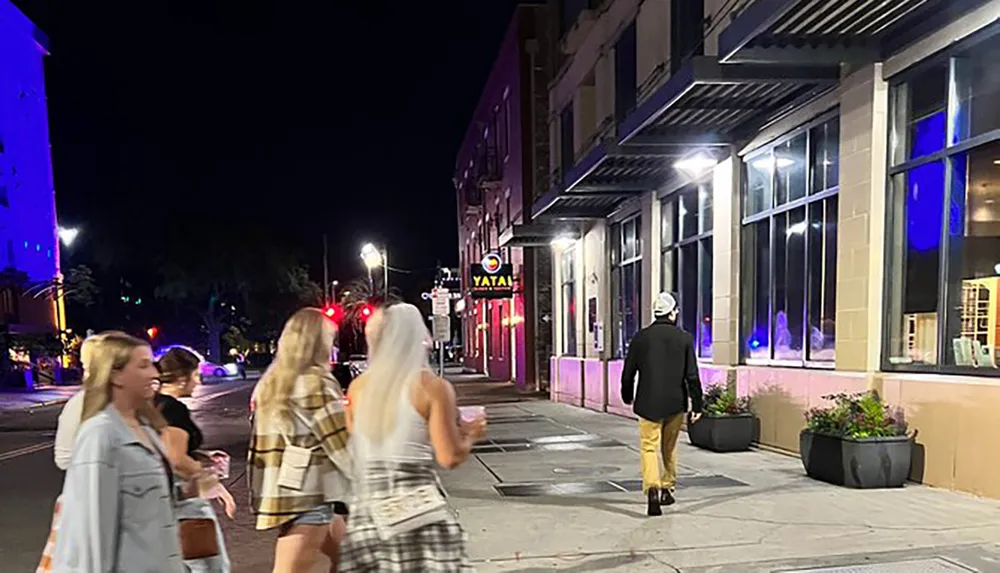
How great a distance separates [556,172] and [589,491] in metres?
14.7

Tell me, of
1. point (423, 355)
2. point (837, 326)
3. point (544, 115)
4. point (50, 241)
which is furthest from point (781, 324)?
point (50, 241)

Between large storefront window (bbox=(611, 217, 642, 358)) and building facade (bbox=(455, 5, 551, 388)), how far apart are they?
13.2 ft

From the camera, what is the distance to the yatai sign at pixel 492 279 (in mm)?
24688

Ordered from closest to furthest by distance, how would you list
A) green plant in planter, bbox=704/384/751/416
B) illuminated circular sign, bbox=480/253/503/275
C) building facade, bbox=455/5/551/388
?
green plant in planter, bbox=704/384/751/416
building facade, bbox=455/5/551/388
illuminated circular sign, bbox=480/253/503/275

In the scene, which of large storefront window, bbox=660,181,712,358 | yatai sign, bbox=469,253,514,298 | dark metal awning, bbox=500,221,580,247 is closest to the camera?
large storefront window, bbox=660,181,712,358

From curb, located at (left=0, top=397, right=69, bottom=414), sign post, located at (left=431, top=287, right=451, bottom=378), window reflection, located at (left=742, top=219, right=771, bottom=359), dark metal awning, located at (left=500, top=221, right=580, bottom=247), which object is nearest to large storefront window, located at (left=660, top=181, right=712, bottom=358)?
window reflection, located at (left=742, top=219, right=771, bottom=359)

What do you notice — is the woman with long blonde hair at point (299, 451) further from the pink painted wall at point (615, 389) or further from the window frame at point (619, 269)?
the window frame at point (619, 269)

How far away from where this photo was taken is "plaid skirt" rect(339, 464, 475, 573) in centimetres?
319

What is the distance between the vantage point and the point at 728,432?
1034cm

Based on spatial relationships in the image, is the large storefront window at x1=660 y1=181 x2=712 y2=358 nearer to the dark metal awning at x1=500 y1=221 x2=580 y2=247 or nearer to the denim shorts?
the dark metal awning at x1=500 y1=221 x2=580 y2=247

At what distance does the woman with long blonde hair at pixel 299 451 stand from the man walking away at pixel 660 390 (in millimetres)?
3577

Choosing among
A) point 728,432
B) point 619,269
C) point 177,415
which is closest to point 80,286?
point 619,269

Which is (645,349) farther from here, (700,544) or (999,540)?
(999,540)

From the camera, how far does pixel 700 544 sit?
5.86 meters
